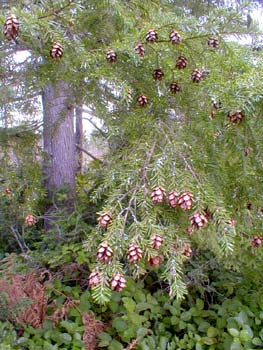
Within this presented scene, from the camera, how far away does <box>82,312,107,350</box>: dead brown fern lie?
2203 mm

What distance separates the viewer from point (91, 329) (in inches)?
88.7

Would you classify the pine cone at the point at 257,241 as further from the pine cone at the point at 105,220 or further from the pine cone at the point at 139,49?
the pine cone at the point at 139,49

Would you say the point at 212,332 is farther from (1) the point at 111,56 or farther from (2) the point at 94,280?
(1) the point at 111,56

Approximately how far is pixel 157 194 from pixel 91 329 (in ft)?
4.66

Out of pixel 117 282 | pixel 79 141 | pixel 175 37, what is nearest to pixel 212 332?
pixel 117 282

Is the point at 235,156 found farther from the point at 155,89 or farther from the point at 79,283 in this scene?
the point at 79,283

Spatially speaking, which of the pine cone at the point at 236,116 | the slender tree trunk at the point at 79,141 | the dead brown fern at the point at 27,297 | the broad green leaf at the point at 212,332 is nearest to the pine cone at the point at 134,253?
the pine cone at the point at 236,116

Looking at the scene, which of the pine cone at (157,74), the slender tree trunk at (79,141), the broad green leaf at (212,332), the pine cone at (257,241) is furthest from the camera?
the slender tree trunk at (79,141)

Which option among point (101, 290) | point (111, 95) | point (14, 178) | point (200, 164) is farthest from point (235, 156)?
point (14, 178)

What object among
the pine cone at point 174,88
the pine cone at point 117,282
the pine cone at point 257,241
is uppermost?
the pine cone at point 174,88

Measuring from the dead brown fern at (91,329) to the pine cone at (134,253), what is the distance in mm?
1327

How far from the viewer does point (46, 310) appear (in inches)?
94.0

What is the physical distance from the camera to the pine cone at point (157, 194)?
45.9 inches

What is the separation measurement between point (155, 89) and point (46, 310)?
159 cm
